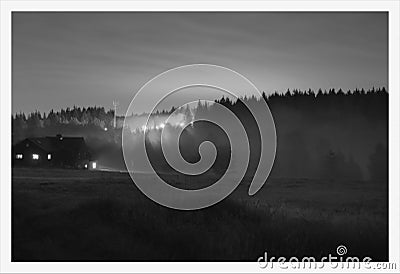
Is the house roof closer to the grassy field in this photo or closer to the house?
the house

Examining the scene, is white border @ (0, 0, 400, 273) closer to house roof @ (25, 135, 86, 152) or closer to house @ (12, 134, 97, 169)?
house @ (12, 134, 97, 169)

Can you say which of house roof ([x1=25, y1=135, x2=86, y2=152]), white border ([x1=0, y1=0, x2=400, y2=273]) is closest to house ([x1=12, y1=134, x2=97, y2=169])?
house roof ([x1=25, y1=135, x2=86, y2=152])

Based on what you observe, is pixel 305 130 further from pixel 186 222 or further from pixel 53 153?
pixel 53 153

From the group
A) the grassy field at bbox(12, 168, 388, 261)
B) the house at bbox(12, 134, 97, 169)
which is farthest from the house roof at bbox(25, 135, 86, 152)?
the grassy field at bbox(12, 168, 388, 261)

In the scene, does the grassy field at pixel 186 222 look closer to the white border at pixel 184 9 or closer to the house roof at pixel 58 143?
the white border at pixel 184 9

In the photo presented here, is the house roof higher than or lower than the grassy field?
higher

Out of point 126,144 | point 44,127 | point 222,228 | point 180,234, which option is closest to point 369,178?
point 222,228

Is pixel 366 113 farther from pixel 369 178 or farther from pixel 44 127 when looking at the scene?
pixel 44 127

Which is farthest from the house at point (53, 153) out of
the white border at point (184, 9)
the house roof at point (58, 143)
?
the white border at point (184, 9)
